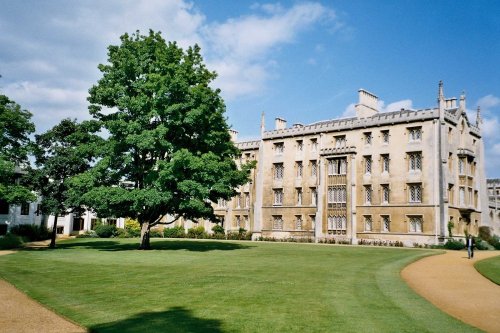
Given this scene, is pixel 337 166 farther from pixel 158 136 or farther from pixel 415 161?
pixel 158 136

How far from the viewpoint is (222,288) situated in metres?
13.5

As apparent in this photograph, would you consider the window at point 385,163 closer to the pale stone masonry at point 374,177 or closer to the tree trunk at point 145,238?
the pale stone masonry at point 374,177

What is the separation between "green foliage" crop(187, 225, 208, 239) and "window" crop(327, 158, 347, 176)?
1895 centimetres

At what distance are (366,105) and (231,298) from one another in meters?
44.1

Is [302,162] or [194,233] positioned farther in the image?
[194,233]

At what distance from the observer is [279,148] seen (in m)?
57.4

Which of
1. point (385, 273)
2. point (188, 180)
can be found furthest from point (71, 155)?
point (385, 273)

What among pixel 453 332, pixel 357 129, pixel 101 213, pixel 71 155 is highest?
pixel 357 129

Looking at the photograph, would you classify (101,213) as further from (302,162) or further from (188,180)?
(302,162)

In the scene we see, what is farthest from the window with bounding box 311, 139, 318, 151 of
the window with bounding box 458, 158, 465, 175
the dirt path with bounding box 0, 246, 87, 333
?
the dirt path with bounding box 0, 246, 87, 333

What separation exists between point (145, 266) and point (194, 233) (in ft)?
130

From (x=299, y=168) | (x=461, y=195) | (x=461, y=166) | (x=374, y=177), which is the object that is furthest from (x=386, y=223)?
(x=299, y=168)

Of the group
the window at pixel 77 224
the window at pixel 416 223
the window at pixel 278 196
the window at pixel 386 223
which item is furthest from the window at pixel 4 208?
the window at pixel 416 223

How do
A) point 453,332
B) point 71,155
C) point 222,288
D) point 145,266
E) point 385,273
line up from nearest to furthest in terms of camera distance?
point 453,332
point 222,288
point 385,273
point 145,266
point 71,155
